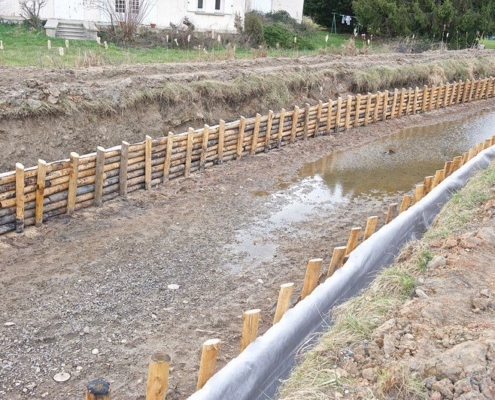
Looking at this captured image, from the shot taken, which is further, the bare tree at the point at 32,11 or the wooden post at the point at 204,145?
the bare tree at the point at 32,11

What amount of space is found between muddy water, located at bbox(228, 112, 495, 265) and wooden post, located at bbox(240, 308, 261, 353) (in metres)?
3.60

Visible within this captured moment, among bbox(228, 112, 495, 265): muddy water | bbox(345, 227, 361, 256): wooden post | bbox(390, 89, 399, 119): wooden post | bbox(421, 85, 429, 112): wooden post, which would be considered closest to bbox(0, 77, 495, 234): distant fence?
bbox(390, 89, 399, 119): wooden post

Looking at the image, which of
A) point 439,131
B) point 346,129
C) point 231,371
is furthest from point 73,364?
point 439,131

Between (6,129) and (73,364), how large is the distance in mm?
5779

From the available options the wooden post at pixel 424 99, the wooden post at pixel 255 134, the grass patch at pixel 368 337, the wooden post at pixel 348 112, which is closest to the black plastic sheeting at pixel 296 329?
the grass patch at pixel 368 337

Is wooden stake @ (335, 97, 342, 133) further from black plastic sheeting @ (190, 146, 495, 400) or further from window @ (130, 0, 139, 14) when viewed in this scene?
window @ (130, 0, 139, 14)

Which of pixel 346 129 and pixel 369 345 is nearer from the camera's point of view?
pixel 369 345

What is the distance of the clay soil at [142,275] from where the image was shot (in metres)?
6.27

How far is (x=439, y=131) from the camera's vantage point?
779 inches

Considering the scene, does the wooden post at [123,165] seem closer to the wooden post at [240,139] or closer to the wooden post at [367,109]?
the wooden post at [240,139]

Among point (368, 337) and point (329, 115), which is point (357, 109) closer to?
point (329, 115)

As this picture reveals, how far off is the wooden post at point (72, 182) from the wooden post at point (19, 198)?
0.96 metres

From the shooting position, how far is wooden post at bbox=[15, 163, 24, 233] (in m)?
8.78

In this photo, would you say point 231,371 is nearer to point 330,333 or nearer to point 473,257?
point 330,333
